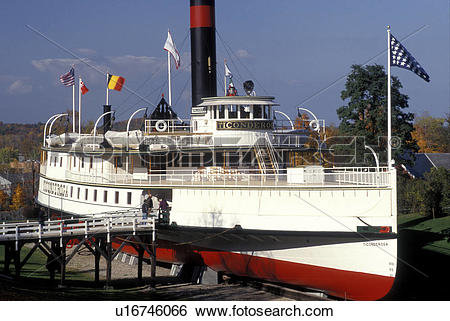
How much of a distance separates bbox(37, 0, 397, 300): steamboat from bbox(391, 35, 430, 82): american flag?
4513mm

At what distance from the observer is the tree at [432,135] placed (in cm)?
7884

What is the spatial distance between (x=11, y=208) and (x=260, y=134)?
→ 187 feet

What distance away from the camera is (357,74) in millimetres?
43969

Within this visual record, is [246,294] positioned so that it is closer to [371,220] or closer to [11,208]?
[371,220]

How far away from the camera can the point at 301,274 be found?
24297 millimetres

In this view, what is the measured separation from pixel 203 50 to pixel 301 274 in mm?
18592

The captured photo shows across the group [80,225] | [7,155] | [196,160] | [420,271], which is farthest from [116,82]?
[7,155]

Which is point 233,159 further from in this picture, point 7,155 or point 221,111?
point 7,155

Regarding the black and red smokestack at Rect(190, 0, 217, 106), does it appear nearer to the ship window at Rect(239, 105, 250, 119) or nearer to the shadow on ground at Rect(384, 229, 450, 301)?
the ship window at Rect(239, 105, 250, 119)

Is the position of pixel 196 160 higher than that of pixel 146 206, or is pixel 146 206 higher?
pixel 196 160

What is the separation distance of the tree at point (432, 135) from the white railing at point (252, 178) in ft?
173

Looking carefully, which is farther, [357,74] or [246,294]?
[357,74]

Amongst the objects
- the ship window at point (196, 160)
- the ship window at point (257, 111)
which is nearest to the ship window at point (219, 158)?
the ship window at point (196, 160)

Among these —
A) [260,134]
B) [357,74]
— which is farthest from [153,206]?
[357,74]
